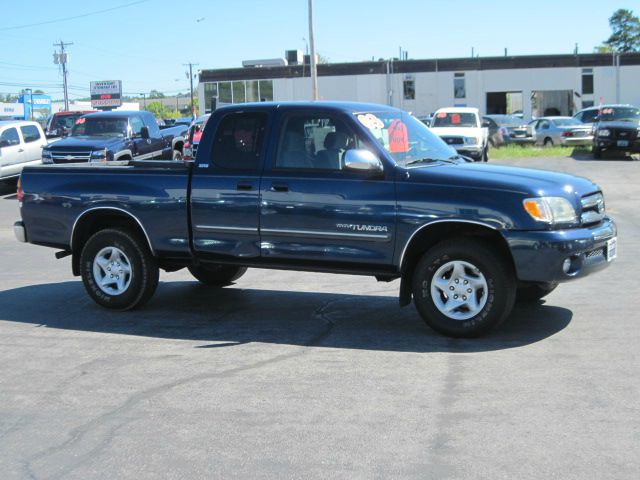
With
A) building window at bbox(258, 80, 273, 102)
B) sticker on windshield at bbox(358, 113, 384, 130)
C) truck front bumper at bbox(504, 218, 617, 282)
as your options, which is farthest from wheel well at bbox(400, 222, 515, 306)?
building window at bbox(258, 80, 273, 102)

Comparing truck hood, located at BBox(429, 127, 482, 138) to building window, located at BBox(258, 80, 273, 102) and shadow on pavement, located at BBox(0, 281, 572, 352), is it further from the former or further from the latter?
building window, located at BBox(258, 80, 273, 102)

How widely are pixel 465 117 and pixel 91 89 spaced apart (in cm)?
6554

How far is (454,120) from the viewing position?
28.0 metres

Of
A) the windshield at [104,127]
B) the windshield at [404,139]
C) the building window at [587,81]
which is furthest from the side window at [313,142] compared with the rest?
the building window at [587,81]

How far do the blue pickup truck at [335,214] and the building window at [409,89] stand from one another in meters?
57.2

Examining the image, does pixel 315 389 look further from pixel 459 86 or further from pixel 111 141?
pixel 459 86

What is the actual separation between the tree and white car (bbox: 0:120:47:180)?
117 meters

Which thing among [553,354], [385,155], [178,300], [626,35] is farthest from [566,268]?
[626,35]

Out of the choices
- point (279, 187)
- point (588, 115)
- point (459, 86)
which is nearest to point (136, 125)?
point (279, 187)

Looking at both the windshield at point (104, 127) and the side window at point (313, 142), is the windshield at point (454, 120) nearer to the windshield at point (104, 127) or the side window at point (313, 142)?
the windshield at point (104, 127)

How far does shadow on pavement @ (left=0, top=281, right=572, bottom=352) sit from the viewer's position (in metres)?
6.93

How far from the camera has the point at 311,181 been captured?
7184 mm

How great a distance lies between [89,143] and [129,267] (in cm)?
Result: 1304

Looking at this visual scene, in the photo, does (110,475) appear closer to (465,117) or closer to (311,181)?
(311,181)
